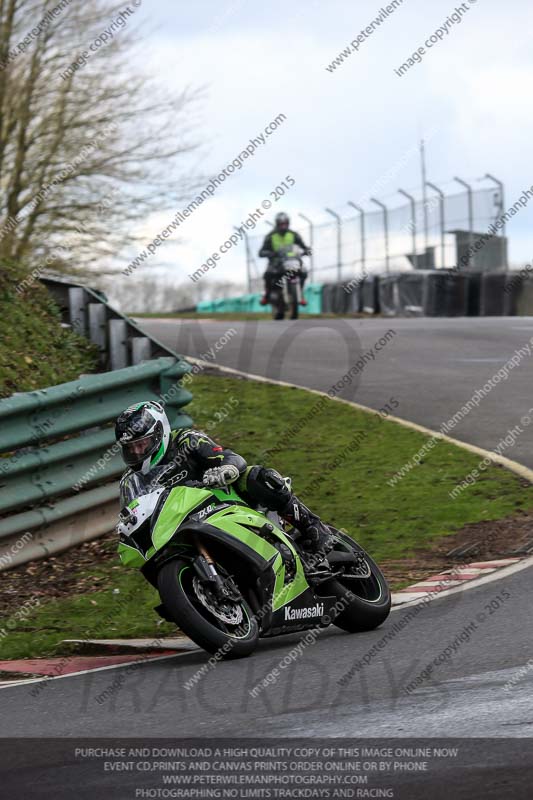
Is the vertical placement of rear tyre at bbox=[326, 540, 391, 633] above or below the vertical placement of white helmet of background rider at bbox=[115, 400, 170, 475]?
below

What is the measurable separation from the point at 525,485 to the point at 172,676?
459 cm

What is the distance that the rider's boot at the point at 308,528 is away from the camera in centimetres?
716

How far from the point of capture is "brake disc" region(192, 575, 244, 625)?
648 cm

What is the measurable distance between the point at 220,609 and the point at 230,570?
27 centimetres

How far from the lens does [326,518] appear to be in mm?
9711

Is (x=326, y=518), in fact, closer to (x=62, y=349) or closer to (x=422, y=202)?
(x=62, y=349)

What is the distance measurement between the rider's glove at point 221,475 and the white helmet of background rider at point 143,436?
285mm

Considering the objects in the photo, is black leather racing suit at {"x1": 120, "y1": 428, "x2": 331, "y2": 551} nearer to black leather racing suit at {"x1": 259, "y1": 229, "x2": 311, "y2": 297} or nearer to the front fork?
the front fork

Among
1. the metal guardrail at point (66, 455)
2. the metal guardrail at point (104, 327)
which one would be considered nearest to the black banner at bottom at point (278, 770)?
the metal guardrail at point (66, 455)

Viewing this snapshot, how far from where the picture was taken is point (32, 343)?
11.1 meters

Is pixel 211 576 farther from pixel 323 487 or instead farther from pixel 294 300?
pixel 294 300

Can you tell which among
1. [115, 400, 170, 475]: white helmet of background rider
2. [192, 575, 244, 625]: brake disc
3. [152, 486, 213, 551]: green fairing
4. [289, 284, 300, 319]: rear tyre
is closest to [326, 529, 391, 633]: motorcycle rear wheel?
[192, 575, 244, 625]: brake disc

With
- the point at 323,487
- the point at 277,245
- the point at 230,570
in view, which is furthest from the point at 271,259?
the point at 230,570

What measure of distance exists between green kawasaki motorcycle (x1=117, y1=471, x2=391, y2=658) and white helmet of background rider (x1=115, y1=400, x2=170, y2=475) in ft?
0.35
